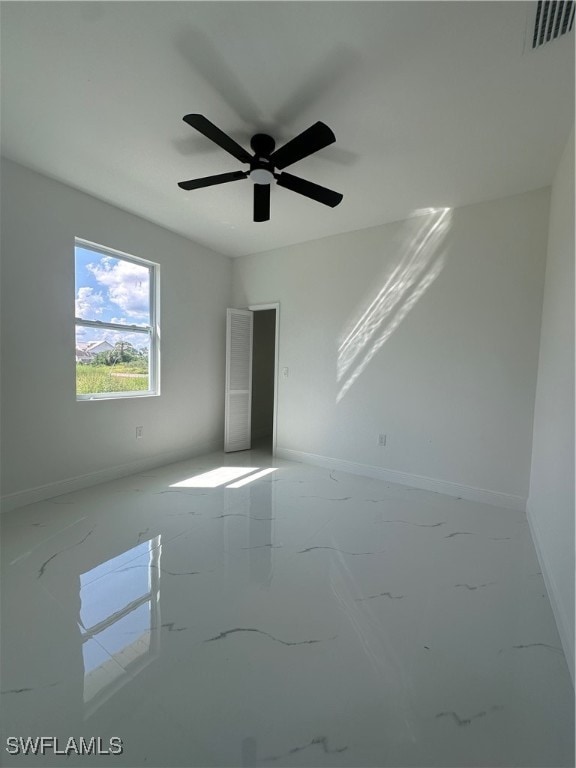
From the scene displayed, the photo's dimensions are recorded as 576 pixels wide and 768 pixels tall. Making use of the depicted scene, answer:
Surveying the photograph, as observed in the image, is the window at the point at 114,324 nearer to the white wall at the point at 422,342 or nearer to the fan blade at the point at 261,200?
the white wall at the point at 422,342

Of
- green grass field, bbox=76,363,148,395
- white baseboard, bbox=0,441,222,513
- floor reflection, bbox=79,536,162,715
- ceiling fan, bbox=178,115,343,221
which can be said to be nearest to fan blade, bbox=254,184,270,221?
ceiling fan, bbox=178,115,343,221

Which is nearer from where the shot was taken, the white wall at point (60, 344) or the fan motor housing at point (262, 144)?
the fan motor housing at point (262, 144)

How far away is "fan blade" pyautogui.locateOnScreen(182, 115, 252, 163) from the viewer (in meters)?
1.63

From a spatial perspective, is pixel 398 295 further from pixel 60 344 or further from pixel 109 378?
pixel 60 344

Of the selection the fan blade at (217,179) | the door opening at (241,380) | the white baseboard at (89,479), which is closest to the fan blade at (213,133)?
A: the fan blade at (217,179)

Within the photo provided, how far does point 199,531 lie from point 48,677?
1141 mm

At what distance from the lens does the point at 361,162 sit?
7.80ft

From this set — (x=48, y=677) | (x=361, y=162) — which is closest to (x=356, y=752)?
(x=48, y=677)

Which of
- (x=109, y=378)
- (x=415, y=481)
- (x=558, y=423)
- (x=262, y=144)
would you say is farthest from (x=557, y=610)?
(x=109, y=378)

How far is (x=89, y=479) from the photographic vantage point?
10.3 ft

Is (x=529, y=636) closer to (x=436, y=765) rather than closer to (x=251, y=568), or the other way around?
(x=436, y=765)

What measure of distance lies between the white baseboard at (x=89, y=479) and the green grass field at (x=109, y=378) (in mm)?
817

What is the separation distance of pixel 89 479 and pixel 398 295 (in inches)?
143

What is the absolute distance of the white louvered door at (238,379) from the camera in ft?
14.3
